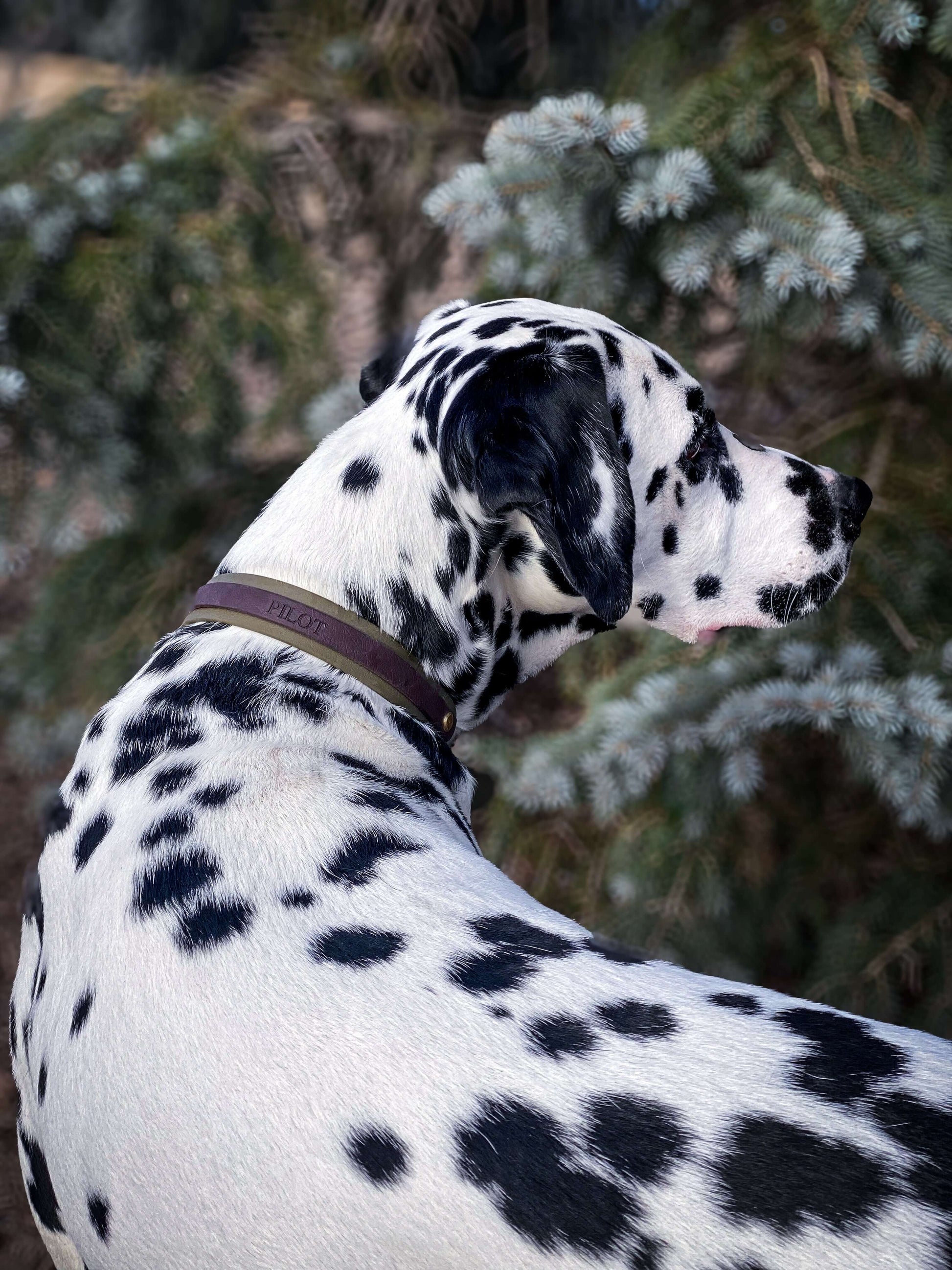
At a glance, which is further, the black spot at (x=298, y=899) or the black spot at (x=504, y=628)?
the black spot at (x=504, y=628)

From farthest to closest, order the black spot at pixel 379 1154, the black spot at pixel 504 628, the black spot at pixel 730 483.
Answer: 1. the black spot at pixel 730 483
2. the black spot at pixel 504 628
3. the black spot at pixel 379 1154

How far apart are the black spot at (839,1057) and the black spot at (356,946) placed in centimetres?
56

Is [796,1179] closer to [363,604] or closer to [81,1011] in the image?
[81,1011]

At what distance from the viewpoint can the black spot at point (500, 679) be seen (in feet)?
7.60

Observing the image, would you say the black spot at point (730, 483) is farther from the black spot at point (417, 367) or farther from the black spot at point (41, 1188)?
the black spot at point (41, 1188)

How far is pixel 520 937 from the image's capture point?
5.34ft

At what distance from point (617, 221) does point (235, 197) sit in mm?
1534

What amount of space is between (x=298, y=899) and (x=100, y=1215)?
1.75 ft

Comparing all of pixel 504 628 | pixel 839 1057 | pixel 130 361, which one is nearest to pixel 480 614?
pixel 504 628

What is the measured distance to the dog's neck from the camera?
6.81 feet

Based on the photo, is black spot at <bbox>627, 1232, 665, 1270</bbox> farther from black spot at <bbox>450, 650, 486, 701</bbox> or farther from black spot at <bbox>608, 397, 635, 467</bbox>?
black spot at <bbox>608, 397, 635, 467</bbox>

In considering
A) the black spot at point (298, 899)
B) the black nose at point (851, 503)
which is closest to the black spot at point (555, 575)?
the black nose at point (851, 503)

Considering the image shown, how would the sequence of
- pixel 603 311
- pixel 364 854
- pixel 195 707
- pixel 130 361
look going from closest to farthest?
pixel 364 854 → pixel 195 707 → pixel 603 311 → pixel 130 361

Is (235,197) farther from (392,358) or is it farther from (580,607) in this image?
(580,607)
